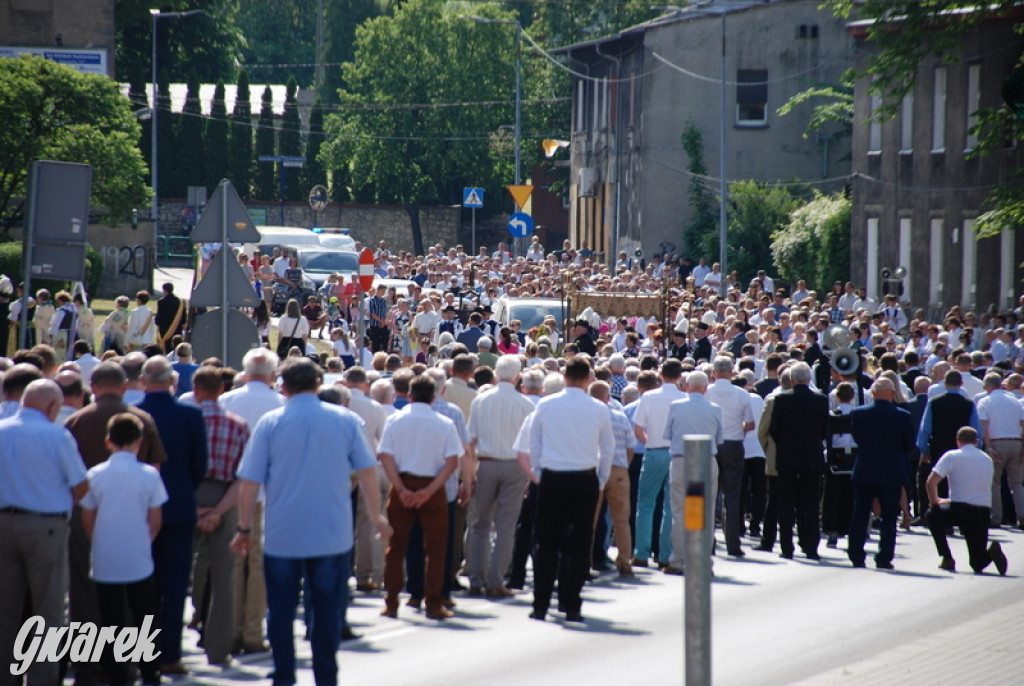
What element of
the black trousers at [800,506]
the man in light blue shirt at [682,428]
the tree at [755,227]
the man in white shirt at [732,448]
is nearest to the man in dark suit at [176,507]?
the man in light blue shirt at [682,428]

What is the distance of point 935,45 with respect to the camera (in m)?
30.9

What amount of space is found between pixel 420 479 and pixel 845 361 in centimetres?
738

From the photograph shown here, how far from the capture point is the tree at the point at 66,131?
37.9m

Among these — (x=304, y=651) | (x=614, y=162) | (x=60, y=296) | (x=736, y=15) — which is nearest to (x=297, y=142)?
(x=614, y=162)

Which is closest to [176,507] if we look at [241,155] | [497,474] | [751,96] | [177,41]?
[497,474]

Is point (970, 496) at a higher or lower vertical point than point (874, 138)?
lower

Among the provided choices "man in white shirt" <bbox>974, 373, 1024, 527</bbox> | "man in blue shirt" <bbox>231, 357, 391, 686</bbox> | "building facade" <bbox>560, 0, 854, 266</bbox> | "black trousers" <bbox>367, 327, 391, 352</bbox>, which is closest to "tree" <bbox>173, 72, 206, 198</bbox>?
"building facade" <bbox>560, 0, 854, 266</bbox>

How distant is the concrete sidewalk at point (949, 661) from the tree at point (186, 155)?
204 feet

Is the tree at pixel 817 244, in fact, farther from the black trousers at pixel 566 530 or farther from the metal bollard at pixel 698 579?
the metal bollard at pixel 698 579

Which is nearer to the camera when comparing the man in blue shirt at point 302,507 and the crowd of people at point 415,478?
the man in blue shirt at point 302,507

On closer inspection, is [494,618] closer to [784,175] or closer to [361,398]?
[361,398]

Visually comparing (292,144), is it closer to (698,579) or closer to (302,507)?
(302,507)

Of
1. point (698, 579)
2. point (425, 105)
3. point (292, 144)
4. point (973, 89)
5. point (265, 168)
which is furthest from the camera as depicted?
point (292, 144)

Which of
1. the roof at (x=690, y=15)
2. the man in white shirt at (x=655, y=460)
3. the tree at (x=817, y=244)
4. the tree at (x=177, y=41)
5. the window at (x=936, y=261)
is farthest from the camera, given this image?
the tree at (x=177, y=41)
